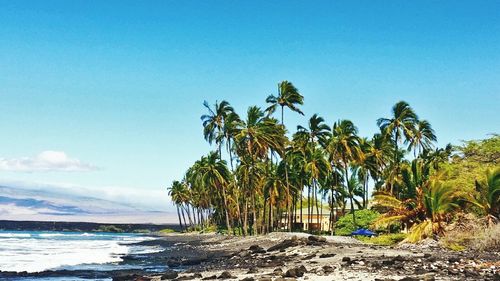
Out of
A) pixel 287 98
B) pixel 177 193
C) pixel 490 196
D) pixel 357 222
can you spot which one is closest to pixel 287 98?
pixel 287 98

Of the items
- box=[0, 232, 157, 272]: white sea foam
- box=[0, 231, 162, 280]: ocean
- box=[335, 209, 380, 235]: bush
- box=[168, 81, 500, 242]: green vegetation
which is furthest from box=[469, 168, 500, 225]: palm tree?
box=[0, 232, 157, 272]: white sea foam

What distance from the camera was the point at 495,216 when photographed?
3102 cm

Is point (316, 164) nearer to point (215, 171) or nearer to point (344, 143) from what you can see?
point (344, 143)

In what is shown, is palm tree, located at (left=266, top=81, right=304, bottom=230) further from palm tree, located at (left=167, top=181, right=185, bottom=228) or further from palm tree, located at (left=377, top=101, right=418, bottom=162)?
palm tree, located at (left=167, top=181, right=185, bottom=228)

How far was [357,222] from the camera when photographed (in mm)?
59906

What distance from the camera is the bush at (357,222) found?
195ft

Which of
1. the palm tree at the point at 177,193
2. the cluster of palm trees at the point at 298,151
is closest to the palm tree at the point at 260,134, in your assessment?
the cluster of palm trees at the point at 298,151

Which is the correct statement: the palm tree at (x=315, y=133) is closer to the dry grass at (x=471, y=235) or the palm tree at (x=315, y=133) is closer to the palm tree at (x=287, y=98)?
the palm tree at (x=287, y=98)

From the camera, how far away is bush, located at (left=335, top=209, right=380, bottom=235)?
59.5 meters

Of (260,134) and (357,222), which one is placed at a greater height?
(260,134)

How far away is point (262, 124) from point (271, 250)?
1108 inches

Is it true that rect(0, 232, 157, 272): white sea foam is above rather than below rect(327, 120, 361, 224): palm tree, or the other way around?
below

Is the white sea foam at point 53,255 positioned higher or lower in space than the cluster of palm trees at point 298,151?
lower

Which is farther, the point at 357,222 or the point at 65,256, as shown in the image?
the point at 357,222
